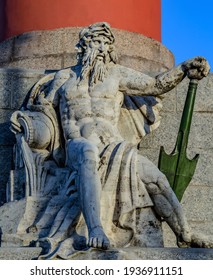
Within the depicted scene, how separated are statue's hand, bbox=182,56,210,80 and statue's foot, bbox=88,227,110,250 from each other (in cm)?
218

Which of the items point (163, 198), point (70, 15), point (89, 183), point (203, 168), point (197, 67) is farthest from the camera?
point (70, 15)

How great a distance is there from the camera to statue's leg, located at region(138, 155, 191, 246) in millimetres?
8781

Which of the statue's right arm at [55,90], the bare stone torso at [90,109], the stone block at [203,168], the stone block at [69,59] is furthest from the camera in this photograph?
the stone block at [69,59]

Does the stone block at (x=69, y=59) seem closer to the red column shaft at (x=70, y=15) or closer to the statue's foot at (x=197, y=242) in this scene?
the red column shaft at (x=70, y=15)

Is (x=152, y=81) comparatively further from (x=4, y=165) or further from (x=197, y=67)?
(x=4, y=165)

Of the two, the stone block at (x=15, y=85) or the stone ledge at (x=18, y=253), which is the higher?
the stone block at (x=15, y=85)

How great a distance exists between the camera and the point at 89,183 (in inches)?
332

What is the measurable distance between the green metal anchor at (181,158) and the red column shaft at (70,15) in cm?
224

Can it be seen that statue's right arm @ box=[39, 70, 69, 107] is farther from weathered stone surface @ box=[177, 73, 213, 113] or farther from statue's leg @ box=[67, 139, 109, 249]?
weathered stone surface @ box=[177, 73, 213, 113]

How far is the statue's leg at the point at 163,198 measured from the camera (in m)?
8.78

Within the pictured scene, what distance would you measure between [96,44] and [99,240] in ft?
8.01

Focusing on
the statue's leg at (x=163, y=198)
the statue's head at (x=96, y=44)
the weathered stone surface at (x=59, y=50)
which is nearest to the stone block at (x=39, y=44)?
the weathered stone surface at (x=59, y=50)

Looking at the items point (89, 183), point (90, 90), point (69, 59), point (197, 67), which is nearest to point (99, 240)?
point (89, 183)
